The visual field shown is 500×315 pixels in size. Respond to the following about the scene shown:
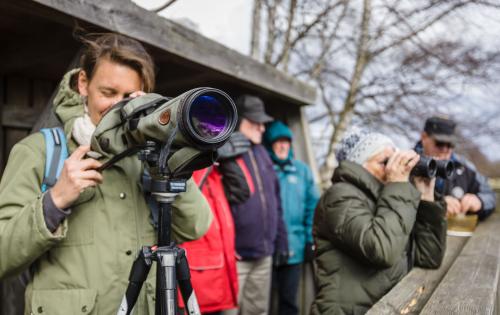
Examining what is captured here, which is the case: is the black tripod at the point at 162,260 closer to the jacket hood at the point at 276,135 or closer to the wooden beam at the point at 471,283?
the wooden beam at the point at 471,283

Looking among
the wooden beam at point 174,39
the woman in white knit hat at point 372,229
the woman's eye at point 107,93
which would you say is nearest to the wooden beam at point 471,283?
the woman in white knit hat at point 372,229

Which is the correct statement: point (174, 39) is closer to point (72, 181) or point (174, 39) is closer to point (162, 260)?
point (72, 181)

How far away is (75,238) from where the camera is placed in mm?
1222

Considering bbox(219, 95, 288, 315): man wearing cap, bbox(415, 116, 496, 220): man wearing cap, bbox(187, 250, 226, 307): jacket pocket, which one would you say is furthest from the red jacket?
bbox(415, 116, 496, 220): man wearing cap

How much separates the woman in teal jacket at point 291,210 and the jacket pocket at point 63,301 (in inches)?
73.6

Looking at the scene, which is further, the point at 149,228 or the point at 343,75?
the point at 343,75

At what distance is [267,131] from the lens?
129 inches

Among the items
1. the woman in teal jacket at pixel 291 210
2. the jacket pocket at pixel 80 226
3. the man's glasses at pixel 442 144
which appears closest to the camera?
the jacket pocket at pixel 80 226

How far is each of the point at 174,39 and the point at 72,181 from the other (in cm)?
110

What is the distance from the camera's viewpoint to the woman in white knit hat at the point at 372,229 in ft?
5.07

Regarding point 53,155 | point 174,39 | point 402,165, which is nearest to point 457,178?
point 402,165

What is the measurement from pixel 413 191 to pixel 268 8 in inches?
160

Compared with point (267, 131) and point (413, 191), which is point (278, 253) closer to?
point (267, 131)

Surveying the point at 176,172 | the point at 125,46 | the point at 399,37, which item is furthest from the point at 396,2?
the point at 176,172
